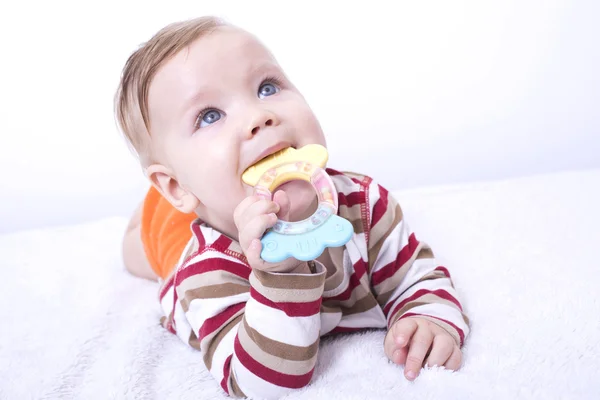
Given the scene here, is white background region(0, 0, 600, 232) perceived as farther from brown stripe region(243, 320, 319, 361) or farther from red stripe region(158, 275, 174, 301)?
brown stripe region(243, 320, 319, 361)

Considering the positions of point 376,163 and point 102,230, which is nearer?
point 102,230

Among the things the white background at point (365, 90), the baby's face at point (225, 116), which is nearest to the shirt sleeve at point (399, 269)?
the baby's face at point (225, 116)

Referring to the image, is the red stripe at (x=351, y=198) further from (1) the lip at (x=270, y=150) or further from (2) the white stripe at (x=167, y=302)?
(2) the white stripe at (x=167, y=302)

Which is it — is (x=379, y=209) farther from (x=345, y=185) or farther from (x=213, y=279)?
(x=213, y=279)

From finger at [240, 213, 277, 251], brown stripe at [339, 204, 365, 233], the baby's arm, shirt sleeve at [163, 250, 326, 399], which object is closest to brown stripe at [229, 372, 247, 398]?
shirt sleeve at [163, 250, 326, 399]

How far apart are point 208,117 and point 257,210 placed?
22 centimetres

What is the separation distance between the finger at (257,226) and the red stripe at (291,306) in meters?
0.07

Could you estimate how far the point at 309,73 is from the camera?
75.4 inches

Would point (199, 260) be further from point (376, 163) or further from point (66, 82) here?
point (66, 82)

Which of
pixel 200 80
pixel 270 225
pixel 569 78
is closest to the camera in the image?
pixel 270 225

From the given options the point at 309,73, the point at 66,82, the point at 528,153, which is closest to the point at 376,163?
the point at 309,73

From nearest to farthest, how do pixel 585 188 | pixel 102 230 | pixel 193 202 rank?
pixel 193 202
pixel 585 188
pixel 102 230

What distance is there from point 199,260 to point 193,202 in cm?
10

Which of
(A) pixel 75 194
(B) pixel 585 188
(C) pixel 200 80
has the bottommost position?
(A) pixel 75 194
